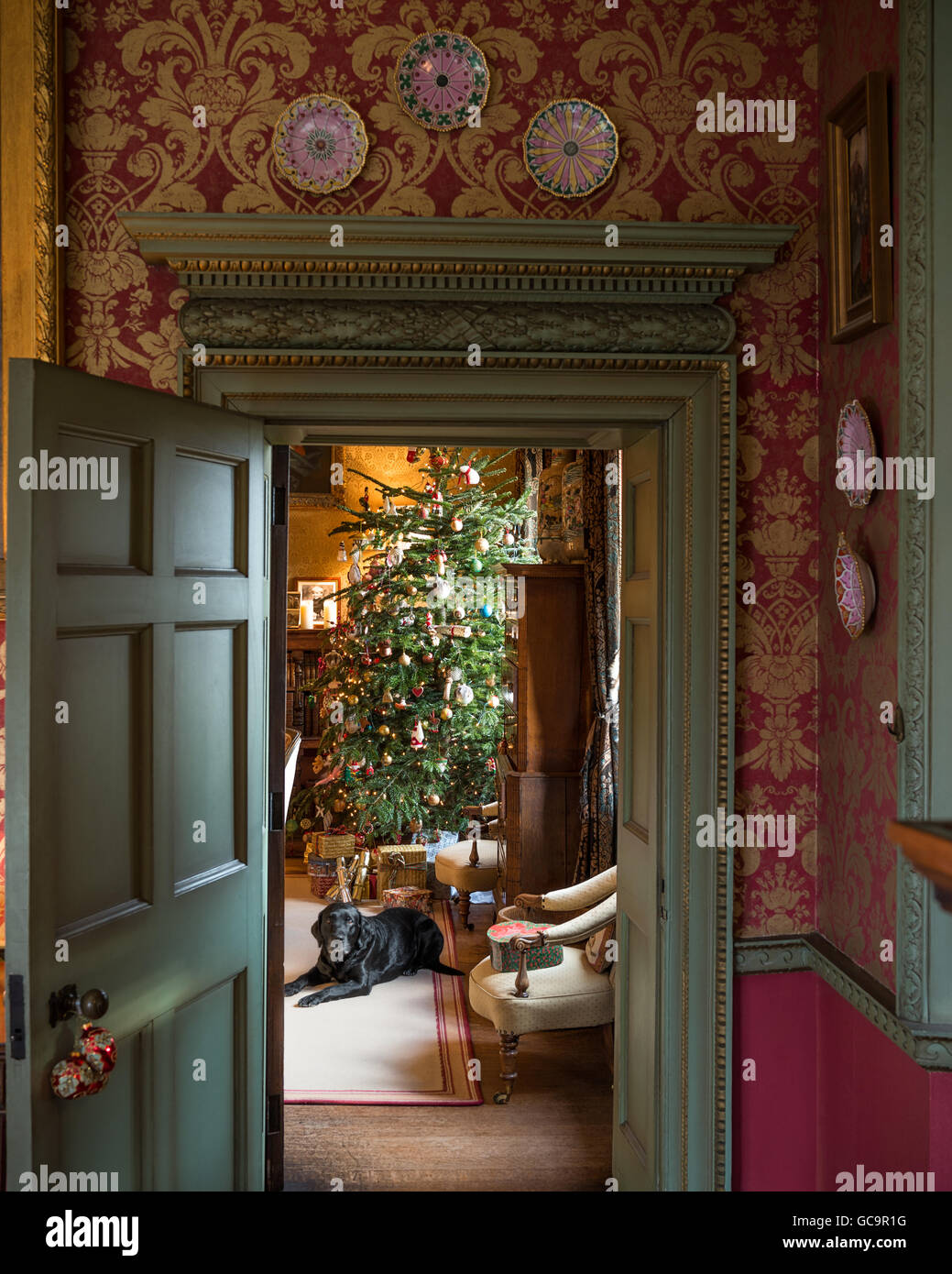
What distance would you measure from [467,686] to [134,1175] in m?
4.57

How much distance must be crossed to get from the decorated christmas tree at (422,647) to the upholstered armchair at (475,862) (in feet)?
1.15

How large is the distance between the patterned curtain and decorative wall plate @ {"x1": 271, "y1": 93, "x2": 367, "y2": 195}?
2848 millimetres

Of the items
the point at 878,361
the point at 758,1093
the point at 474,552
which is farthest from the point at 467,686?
the point at 878,361

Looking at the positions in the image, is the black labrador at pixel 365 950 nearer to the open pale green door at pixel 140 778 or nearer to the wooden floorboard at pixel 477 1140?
the wooden floorboard at pixel 477 1140

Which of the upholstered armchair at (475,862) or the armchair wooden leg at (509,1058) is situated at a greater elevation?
the upholstered armchair at (475,862)

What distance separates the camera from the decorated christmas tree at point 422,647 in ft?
23.1

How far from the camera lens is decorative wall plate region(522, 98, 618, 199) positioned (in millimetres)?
2730

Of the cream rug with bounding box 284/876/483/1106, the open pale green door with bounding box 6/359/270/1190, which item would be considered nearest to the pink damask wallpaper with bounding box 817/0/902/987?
the open pale green door with bounding box 6/359/270/1190

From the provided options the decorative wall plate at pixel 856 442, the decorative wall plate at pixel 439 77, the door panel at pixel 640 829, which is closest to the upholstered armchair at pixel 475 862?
the door panel at pixel 640 829

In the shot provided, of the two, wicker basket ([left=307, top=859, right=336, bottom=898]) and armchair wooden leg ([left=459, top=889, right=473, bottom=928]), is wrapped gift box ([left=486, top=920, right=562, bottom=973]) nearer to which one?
armchair wooden leg ([left=459, top=889, right=473, bottom=928])

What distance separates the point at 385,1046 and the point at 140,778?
3.13 metres

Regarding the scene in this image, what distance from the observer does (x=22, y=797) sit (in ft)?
6.48

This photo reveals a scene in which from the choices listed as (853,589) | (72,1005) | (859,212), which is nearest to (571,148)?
(859,212)

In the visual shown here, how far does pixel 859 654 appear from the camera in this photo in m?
2.53
